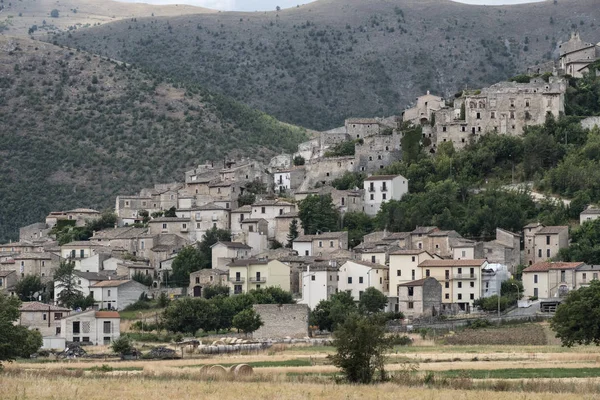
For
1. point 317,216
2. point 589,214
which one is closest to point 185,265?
point 317,216

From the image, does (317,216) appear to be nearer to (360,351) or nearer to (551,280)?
(551,280)

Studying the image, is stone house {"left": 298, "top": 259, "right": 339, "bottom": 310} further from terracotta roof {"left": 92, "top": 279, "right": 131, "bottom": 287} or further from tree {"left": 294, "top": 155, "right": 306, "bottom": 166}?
tree {"left": 294, "top": 155, "right": 306, "bottom": 166}

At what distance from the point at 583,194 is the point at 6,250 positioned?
4592 cm

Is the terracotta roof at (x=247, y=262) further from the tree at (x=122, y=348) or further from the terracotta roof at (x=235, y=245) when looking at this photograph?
the tree at (x=122, y=348)

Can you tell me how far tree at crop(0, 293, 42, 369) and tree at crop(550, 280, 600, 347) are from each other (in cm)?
2516

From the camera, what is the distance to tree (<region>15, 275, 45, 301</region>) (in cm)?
10188

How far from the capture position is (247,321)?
84438 millimetres

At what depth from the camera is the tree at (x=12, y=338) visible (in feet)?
209

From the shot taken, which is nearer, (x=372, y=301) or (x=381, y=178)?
(x=372, y=301)

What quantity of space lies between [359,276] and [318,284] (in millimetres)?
2912

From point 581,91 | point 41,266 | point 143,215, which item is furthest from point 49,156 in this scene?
point 581,91

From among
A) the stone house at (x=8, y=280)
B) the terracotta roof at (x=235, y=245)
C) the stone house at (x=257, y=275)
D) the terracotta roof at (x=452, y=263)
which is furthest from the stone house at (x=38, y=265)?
the terracotta roof at (x=452, y=263)

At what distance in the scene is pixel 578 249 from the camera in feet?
310

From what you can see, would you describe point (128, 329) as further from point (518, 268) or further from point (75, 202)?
point (75, 202)
